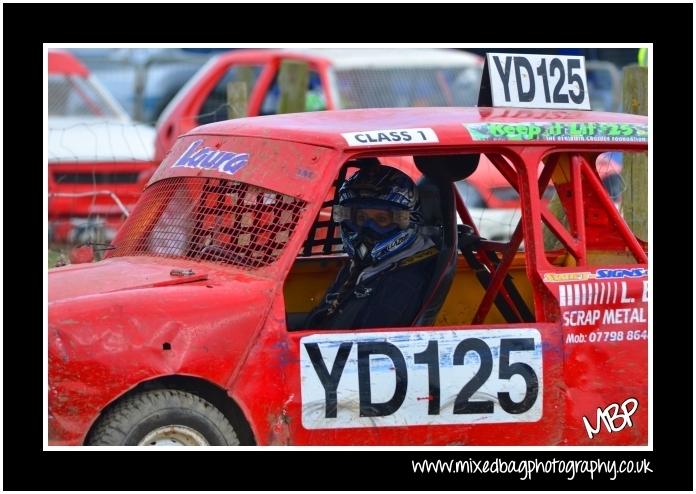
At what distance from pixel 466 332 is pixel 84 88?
10.8 meters

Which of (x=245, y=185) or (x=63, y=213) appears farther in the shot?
(x=63, y=213)

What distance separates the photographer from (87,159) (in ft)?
42.2

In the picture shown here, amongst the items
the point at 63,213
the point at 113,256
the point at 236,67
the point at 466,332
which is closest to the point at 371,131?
the point at 466,332

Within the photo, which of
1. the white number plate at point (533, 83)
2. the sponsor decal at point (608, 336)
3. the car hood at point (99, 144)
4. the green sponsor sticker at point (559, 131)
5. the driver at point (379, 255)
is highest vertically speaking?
the white number plate at point (533, 83)

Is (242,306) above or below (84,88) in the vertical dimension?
below

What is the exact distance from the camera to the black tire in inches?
184

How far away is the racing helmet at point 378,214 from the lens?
18.5 ft

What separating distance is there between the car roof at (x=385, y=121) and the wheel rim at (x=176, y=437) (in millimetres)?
1321

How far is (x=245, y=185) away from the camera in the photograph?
5508 mm

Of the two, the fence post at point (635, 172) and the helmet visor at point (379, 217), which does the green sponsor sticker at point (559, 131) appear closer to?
the helmet visor at point (379, 217)

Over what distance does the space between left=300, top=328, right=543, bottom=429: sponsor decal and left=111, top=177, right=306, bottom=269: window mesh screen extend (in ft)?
1.71

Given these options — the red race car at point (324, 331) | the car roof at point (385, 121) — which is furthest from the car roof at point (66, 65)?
the car roof at point (385, 121)

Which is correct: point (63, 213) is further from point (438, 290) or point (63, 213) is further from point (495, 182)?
point (438, 290)

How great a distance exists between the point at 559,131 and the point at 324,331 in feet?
4.65
